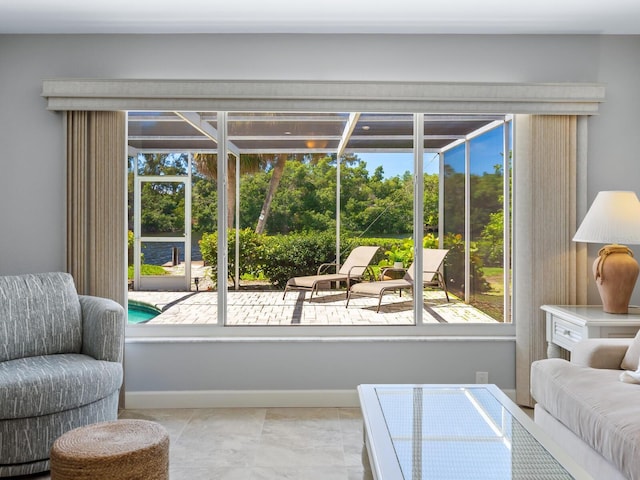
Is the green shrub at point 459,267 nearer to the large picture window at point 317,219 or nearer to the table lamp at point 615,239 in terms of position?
the large picture window at point 317,219

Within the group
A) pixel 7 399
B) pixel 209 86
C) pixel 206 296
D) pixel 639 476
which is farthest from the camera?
pixel 206 296

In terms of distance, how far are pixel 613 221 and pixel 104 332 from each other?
10.3 feet

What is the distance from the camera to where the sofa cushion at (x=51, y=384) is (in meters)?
2.61

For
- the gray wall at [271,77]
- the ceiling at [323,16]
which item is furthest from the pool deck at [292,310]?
the ceiling at [323,16]

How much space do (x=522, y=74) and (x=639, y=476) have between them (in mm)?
2752

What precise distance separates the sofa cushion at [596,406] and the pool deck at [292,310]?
121cm

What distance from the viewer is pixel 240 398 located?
3734 mm

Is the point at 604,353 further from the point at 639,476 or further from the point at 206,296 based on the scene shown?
the point at 206,296

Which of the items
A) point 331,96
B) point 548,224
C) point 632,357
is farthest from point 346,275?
point 632,357

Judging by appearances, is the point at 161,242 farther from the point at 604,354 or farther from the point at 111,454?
the point at 604,354

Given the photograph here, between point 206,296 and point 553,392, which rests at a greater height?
point 206,296

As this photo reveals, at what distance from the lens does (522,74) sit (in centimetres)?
376

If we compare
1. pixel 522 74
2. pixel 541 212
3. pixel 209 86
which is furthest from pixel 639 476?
pixel 209 86

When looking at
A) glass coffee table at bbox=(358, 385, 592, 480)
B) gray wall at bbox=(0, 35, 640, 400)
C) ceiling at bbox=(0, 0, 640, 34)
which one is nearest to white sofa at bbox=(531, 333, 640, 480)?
glass coffee table at bbox=(358, 385, 592, 480)
